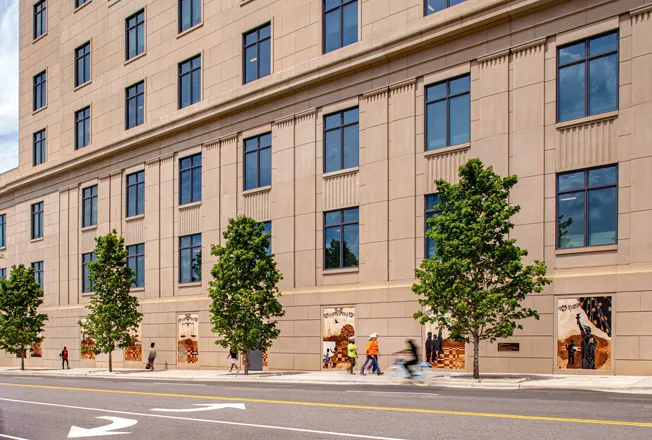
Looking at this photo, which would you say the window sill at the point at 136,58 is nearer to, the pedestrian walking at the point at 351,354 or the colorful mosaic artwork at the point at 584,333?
the pedestrian walking at the point at 351,354

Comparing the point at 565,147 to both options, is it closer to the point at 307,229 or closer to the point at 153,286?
the point at 307,229

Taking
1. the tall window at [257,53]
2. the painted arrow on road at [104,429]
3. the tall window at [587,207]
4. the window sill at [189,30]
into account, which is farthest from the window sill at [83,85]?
the painted arrow on road at [104,429]

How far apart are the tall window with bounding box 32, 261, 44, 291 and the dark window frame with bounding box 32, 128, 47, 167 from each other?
7.80m

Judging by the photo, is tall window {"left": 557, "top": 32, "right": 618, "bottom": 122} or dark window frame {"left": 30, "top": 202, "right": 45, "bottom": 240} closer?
tall window {"left": 557, "top": 32, "right": 618, "bottom": 122}

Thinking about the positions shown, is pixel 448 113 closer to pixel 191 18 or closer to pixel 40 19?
pixel 191 18

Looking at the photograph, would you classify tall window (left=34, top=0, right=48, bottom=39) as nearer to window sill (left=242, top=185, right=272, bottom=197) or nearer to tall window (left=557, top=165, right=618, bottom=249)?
window sill (left=242, top=185, right=272, bottom=197)

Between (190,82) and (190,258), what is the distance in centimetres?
1021

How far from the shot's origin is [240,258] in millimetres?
33875

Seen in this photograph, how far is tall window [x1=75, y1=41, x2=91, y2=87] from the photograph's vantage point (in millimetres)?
52844

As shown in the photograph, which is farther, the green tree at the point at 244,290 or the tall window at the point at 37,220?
the tall window at the point at 37,220

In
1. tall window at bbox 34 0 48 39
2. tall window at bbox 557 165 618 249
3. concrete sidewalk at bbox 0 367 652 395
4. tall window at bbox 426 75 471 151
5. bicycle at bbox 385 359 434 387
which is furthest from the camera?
tall window at bbox 34 0 48 39

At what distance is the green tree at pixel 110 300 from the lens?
41656 mm

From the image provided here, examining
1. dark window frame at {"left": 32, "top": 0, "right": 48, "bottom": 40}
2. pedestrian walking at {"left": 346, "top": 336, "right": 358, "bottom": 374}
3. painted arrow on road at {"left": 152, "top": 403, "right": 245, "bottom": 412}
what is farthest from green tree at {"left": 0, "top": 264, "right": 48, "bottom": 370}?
painted arrow on road at {"left": 152, "top": 403, "right": 245, "bottom": 412}

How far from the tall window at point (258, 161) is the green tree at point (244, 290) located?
4050mm
